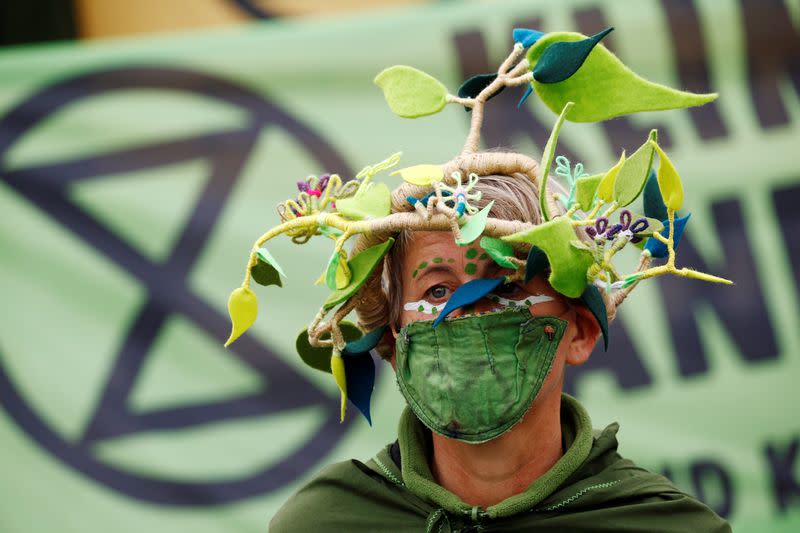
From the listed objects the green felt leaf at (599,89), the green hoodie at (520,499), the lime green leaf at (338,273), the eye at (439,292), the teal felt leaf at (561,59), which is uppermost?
the teal felt leaf at (561,59)

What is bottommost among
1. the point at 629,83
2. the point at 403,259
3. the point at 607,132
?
the point at 403,259

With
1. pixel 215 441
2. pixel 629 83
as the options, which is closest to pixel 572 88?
pixel 629 83

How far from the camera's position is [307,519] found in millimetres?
2352

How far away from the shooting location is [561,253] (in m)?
1.89

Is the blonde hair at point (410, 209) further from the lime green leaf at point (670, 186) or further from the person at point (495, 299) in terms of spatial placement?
the lime green leaf at point (670, 186)

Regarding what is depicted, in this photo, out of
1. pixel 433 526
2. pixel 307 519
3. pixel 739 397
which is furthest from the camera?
pixel 739 397

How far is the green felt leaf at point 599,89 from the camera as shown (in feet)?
6.63

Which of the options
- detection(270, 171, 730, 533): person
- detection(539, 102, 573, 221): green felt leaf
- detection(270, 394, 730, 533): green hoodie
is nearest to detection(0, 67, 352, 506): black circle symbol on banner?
detection(270, 394, 730, 533): green hoodie

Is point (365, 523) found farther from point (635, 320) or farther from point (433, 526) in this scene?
point (635, 320)

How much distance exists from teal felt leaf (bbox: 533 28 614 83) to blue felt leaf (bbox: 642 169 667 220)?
254 mm

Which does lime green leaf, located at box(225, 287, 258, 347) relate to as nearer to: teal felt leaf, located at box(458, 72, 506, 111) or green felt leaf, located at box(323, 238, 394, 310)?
green felt leaf, located at box(323, 238, 394, 310)

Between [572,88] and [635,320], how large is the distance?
5.41 feet

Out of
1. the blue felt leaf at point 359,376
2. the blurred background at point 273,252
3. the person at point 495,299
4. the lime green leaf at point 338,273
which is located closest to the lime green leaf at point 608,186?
the person at point 495,299

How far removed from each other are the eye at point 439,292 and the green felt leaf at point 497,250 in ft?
0.53
